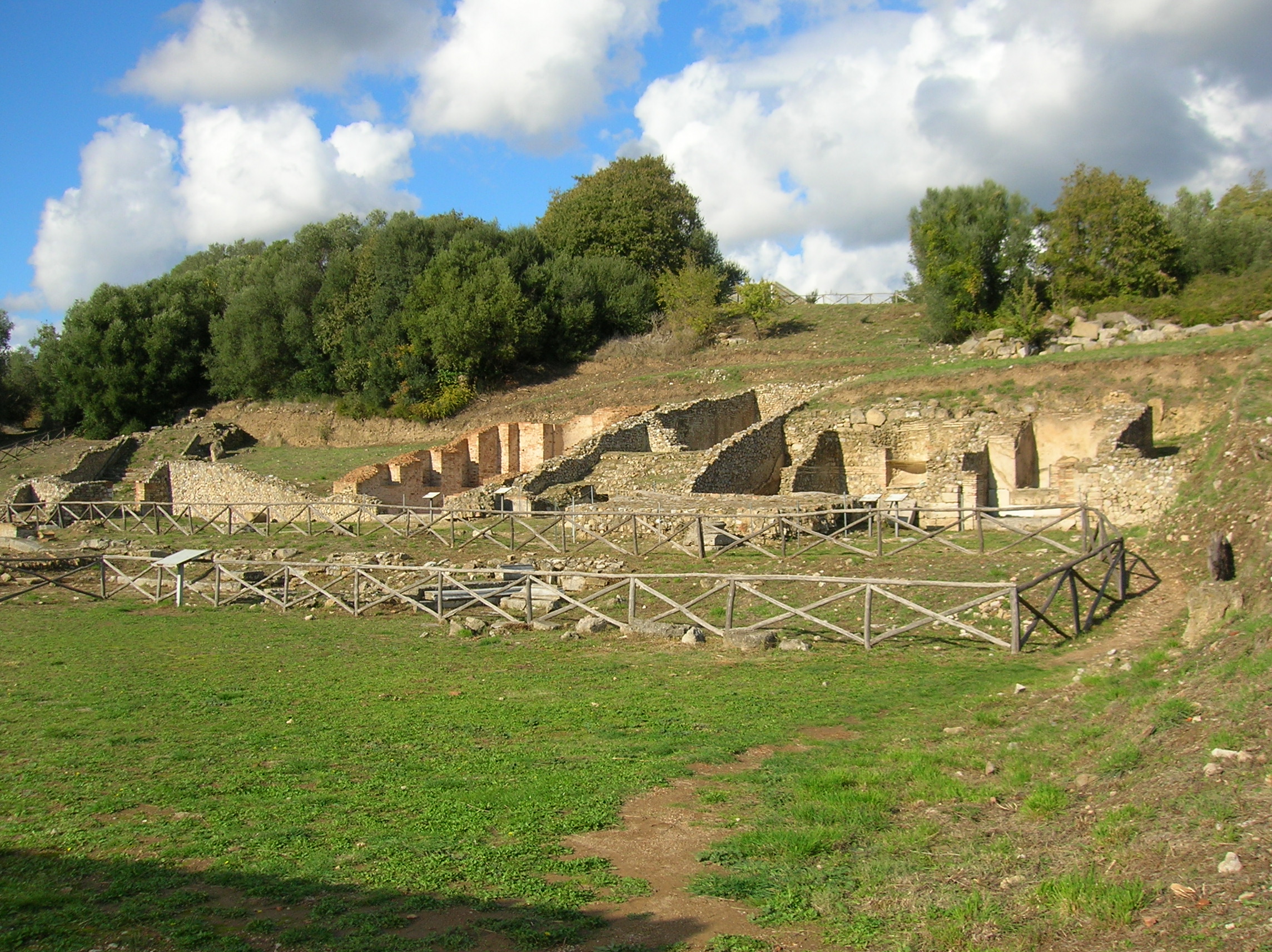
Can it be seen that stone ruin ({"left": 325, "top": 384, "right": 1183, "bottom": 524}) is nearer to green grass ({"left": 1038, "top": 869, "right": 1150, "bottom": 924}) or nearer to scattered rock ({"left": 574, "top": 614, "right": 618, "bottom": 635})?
scattered rock ({"left": 574, "top": 614, "right": 618, "bottom": 635})

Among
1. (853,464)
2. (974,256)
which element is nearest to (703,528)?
(853,464)

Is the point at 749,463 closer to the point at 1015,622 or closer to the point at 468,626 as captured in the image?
the point at 468,626

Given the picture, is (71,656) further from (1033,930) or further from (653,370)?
(653,370)

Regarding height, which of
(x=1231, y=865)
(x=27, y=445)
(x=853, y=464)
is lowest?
(x=1231, y=865)

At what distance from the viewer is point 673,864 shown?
19.8ft

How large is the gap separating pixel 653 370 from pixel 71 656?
32.6 m

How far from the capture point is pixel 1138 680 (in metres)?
8.66

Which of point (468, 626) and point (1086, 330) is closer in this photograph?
point (468, 626)

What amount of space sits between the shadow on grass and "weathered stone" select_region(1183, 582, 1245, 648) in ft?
22.7

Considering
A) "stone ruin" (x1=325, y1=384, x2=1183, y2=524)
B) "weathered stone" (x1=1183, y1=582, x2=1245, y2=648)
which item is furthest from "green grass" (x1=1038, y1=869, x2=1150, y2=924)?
"stone ruin" (x1=325, y1=384, x2=1183, y2=524)

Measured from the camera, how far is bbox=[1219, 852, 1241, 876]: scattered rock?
4.48 meters

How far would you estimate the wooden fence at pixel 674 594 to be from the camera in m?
12.3

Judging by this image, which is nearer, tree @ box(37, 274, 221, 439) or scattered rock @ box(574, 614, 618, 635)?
scattered rock @ box(574, 614, 618, 635)

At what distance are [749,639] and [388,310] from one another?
41057 millimetres
